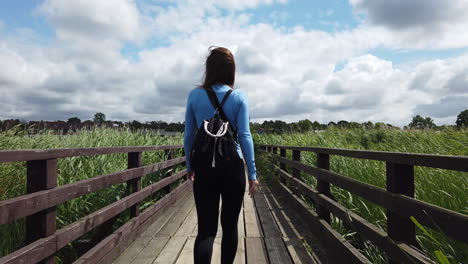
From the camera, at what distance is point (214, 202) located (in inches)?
101

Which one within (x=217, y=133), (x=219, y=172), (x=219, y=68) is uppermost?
(x=219, y=68)

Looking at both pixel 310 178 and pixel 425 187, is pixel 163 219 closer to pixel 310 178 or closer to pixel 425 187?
pixel 310 178

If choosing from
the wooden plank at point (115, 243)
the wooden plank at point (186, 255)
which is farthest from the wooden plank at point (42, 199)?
the wooden plank at point (186, 255)

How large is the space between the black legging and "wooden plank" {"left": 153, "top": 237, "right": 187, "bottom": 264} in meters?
1.31

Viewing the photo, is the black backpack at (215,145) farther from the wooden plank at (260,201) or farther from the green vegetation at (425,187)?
the wooden plank at (260,201)

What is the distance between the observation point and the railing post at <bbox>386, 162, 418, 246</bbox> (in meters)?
2.44

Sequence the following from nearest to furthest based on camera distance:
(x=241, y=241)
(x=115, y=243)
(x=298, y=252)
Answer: (x=115, y=243)
(x=298, y=252)
(x=241, y=241)

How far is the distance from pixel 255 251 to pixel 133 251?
4.60ft

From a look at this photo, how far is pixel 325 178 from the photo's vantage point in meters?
4.32

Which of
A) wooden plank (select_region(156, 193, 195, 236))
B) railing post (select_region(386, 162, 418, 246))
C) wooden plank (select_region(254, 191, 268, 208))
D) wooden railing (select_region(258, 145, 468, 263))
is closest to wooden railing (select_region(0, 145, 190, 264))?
wooden plank (select_region(156, 193, 195, 236))

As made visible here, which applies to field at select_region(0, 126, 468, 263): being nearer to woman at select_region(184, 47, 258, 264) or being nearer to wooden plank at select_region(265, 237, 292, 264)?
wooden plank at select_region(265, 237, 292, 264)

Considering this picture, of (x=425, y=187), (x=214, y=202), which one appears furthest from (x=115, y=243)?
(x=425, y=187)

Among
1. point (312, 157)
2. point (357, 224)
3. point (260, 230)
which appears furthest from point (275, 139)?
point (357, 224)

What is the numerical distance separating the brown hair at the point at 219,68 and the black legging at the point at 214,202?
25.5 inches
